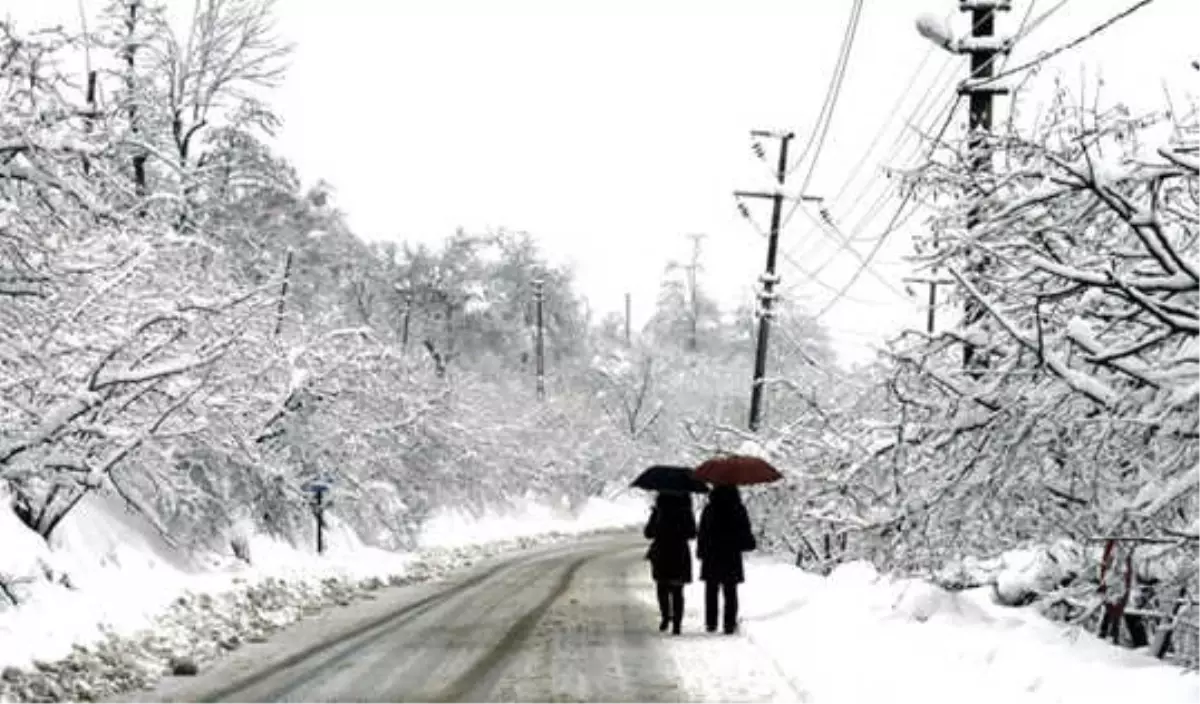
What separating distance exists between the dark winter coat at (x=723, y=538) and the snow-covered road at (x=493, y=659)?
76 cm

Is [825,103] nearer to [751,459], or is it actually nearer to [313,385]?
[751,459]

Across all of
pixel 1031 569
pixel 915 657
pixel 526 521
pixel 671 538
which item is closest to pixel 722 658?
pixel 915 657

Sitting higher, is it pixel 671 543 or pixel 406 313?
pixel 406 313

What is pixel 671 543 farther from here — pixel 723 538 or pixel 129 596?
pixel 129 596

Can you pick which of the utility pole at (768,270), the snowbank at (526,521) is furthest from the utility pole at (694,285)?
the utility pole at (768,270)

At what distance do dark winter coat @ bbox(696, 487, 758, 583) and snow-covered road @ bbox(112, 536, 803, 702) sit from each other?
2.50ft

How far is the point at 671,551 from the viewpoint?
15680mm

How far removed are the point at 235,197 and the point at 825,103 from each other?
28.5 m

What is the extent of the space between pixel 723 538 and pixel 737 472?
2.61ft

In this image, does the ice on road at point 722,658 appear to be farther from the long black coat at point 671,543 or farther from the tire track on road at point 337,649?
the long black coat at point 671,543

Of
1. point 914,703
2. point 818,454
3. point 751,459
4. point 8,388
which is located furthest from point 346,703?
point 818,454

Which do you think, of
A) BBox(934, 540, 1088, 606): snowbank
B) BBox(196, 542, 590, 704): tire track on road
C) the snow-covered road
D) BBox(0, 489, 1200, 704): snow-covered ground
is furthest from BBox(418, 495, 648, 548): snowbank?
BBox(934, 540, 1088, 606): snowbank

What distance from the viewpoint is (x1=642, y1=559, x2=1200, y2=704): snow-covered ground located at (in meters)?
8.33

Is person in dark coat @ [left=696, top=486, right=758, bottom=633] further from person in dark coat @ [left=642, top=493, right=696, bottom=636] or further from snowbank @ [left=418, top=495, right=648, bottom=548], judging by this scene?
snowbank @ [left=418, top=495, right=648, bottom=548]
